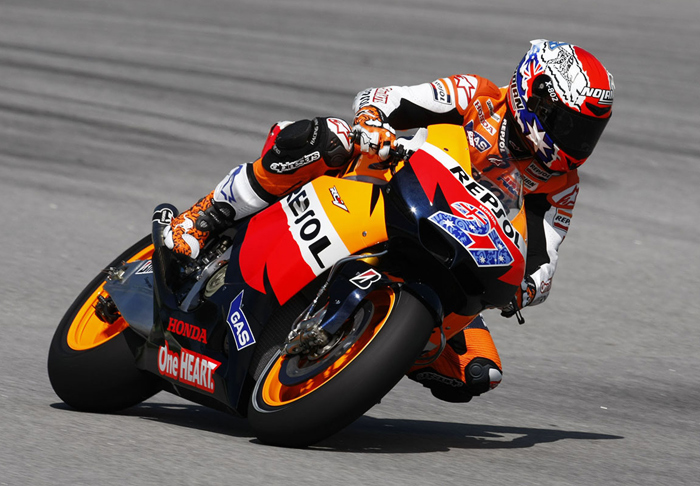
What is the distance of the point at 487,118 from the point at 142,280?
1.56 m

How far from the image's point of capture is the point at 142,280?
4.80m

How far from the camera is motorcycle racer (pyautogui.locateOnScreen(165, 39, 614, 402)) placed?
4234mm

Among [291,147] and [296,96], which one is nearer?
[291,147]

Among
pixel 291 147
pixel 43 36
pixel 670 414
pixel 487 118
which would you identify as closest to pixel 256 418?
pixel 291 147

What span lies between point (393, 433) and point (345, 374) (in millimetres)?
1033

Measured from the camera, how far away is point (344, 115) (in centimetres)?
1262

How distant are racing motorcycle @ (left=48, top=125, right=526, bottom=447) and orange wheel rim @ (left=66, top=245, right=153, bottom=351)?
23 mm

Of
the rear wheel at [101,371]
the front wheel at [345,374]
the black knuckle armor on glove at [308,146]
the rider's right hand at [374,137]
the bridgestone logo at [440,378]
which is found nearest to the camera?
the front wheel at [345,374]

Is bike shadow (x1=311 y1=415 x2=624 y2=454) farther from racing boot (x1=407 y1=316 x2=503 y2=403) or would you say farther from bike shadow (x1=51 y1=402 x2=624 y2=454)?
racing boot (x1=407 y1=316 x2=503 y2=403)

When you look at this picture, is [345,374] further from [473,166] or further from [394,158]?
[473,166]

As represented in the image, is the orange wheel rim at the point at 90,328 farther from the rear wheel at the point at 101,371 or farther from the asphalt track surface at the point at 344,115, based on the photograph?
the asphalt track surface at the point at 344,115

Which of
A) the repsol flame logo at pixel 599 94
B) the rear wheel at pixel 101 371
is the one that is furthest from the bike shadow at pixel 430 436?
the repsol flame logo at pixel 599 94

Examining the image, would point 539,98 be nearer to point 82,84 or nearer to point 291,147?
point 291,147

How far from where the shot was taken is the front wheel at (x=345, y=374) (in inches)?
142
